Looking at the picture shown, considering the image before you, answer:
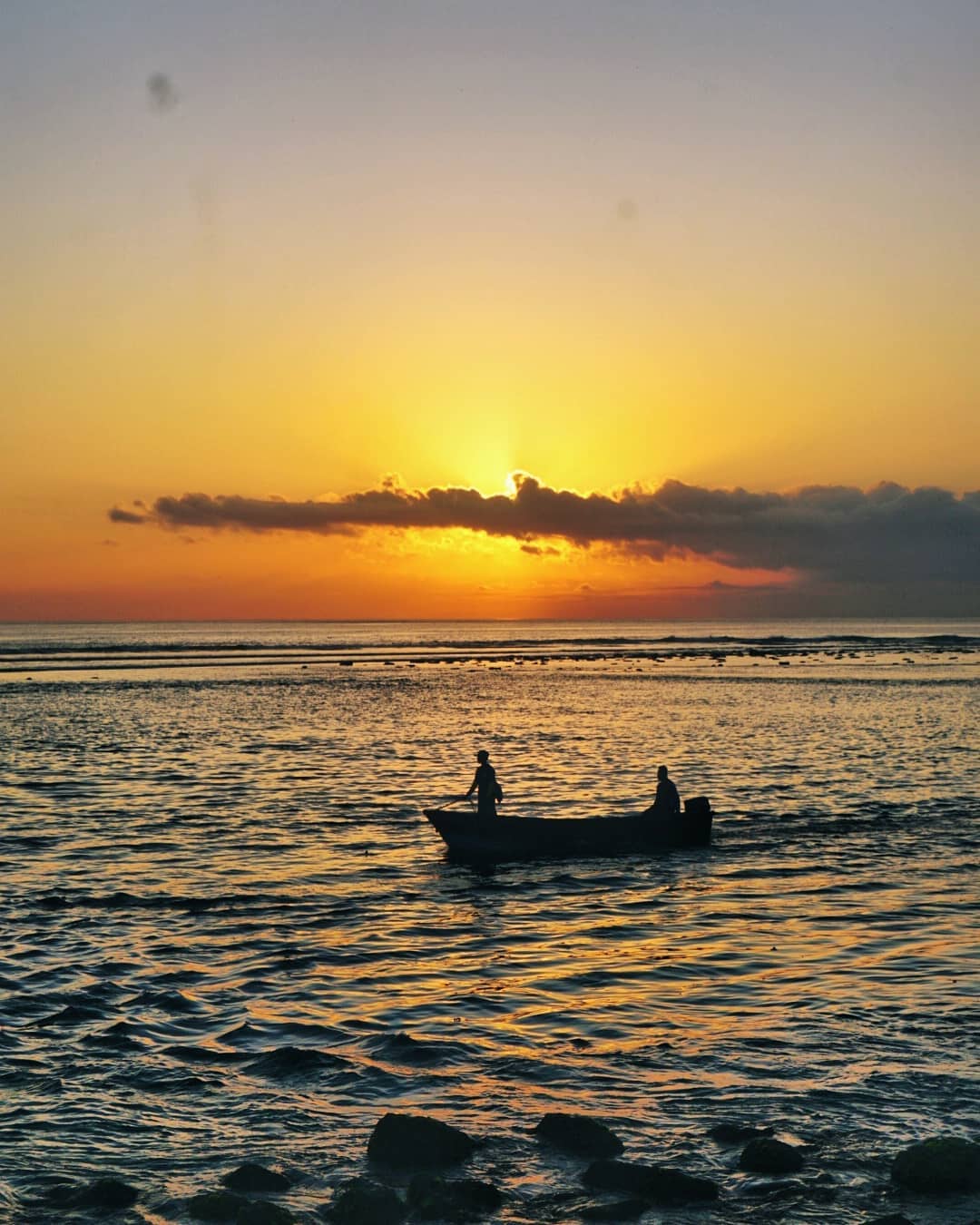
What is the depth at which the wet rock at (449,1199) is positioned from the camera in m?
11.2

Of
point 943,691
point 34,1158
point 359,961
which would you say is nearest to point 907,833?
point 359,961

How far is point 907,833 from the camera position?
106 feet

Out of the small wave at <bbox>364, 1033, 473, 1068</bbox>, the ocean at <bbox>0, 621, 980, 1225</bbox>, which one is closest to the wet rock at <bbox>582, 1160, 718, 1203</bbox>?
the ocean at <bbox>0, 621, 980, 1225</bbox>

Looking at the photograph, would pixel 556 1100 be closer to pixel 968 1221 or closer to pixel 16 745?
pixel 968 1221

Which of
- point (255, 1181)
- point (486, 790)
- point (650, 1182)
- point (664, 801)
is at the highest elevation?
point (486, 790)

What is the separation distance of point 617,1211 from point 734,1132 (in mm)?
2306

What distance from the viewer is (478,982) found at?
1908 centimetres

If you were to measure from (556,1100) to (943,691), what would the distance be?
274 feet

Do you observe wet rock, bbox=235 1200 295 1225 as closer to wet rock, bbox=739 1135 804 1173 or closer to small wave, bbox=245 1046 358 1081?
small wave, bbox=245 1046 358 1081

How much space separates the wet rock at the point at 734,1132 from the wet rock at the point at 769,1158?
1.89 feet

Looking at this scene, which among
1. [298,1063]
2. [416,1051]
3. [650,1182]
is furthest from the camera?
[416,1051]

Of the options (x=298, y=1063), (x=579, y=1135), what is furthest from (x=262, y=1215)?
(x=298, y=1063)

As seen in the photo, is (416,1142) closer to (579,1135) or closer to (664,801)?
(579,1135)

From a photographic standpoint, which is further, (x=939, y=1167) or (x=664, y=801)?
(x=664, y=801)
